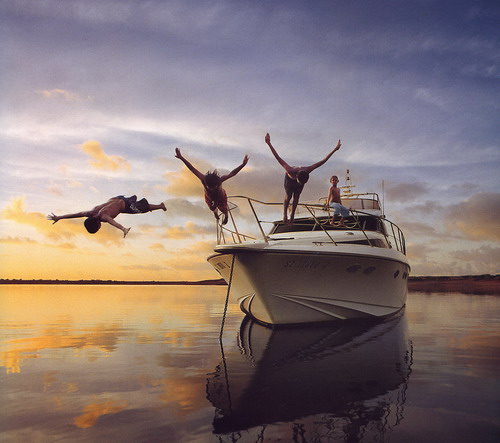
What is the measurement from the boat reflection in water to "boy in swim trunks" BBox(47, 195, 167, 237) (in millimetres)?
3088

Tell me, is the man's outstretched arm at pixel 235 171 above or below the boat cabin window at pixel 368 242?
above

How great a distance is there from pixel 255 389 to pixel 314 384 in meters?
0.93

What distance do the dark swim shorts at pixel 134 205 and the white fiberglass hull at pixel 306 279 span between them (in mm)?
3143

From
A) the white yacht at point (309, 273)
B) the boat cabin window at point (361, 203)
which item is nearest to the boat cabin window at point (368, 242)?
the white yacht at point (309, 273)

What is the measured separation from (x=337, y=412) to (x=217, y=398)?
62.8 inches

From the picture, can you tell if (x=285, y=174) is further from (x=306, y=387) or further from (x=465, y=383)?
(x=465, y=383)

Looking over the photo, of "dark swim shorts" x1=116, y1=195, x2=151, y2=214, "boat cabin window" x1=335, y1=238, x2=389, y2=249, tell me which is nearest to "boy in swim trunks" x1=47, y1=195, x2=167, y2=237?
"dark swim shorts" x1=116, y1=195, x2=151, y2=214

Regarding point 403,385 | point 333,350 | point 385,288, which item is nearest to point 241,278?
point 333,350

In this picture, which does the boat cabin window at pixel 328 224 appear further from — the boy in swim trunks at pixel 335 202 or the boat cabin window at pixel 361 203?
the boat cabin window at pixel 361 203

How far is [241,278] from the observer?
11.5 metres

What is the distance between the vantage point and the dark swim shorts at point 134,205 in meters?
7.39

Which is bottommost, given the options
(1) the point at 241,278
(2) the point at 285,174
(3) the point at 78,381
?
(3) the point at 78,381

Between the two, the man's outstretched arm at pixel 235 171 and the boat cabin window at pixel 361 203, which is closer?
the man's outstretched arm at pixel 235 171

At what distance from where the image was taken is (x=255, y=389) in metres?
5.84
